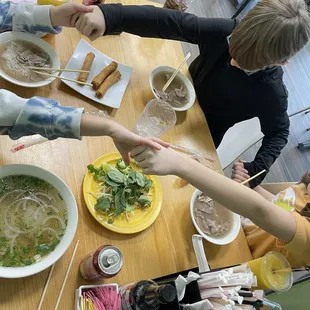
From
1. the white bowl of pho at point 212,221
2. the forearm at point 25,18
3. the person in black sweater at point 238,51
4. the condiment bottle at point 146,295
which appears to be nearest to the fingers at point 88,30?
the person in black sweater at point 238,51

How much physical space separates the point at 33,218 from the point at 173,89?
30.1 inches

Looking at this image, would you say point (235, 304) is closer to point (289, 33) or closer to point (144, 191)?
point (144, 191)

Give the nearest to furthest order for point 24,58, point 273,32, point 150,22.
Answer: point 24,58
point 273,32
point 150,22

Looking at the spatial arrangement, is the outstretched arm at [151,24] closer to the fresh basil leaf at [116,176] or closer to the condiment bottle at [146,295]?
the fresh basil leaf at [116,176]

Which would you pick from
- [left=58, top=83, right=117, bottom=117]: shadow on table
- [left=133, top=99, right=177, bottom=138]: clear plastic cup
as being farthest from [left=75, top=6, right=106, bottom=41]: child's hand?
[left=133, top=99, right=177, bottom=138]: clear plastic cup

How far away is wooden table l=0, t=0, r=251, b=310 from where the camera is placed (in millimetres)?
928

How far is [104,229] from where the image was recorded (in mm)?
1062

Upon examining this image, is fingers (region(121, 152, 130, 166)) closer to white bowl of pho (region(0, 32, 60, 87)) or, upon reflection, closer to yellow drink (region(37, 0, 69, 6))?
white bowl of pho (region(0, 32, 60, 87))

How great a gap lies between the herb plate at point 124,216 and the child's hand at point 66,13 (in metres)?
0.48

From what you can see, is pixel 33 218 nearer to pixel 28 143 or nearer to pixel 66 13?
pixel 28 143

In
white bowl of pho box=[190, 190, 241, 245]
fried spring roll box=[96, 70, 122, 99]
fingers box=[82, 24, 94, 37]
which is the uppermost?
fingers box=[82, 24, 94, 37]

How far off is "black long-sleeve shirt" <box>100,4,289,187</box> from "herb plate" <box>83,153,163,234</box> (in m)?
0.54

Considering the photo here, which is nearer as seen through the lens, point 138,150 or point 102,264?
point 102,264

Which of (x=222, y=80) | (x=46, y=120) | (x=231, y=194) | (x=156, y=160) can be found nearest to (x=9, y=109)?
(x=46, y=120)
